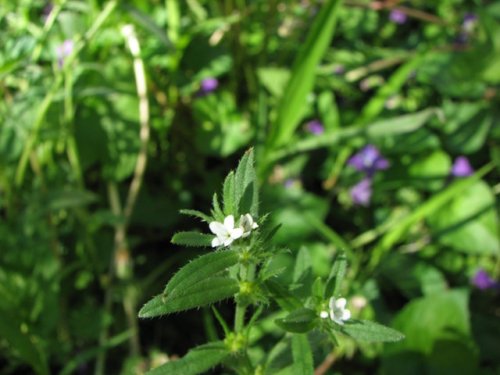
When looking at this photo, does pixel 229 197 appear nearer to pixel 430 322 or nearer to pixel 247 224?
pixel 247 224

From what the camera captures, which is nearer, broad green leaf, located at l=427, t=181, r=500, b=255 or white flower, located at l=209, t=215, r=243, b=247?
white flower, located at l=209, t=215, r=243, b=247

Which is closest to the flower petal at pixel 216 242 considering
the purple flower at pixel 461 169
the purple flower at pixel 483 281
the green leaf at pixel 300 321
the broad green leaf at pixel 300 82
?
the green leaf at pixel 300 321

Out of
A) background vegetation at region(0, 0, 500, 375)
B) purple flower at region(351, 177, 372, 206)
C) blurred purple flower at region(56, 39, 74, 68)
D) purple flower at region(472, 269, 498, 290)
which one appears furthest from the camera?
purple flower at region(351, 177, 372, 206)

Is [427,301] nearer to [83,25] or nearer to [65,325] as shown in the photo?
[65,325]

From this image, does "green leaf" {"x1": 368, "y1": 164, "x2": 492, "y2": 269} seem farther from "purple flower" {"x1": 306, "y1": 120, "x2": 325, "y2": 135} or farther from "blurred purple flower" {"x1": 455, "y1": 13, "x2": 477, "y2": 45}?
"blurred purple flower" {"x1": 455, "y1": 13, "x2": 477, "y2": 45}

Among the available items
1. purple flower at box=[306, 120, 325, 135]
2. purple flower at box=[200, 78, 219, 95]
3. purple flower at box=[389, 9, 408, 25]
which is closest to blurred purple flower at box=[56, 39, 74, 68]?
purple flower at box=[200, 78, 219, 95]

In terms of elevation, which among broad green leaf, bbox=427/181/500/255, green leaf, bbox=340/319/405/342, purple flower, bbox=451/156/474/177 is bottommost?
broad green leaf, bbox=427/181/500/255

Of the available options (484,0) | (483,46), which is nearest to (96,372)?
(483,46)
